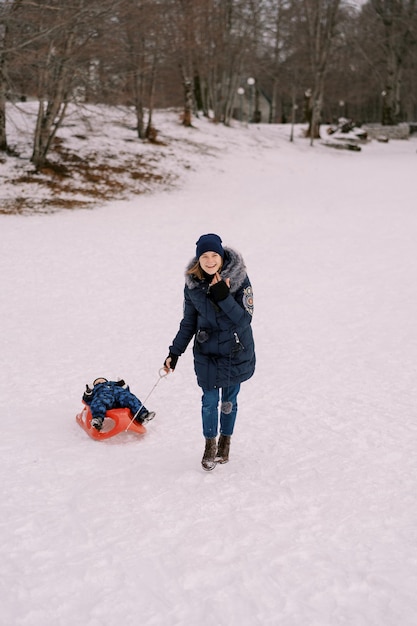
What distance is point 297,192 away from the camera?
20219 millimetres

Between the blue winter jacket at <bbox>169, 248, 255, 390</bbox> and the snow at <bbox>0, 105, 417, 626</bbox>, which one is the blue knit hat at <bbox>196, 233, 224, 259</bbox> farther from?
the snow at <bbox>0, 105, 417, 626</bbox>

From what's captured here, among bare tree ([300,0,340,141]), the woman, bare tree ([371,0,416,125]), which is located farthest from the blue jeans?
bare tree ([371,0,416,125])

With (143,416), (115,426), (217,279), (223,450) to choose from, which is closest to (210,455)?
(223,450)

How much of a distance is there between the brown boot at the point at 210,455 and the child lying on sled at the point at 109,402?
880mm

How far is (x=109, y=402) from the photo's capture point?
4934 mm

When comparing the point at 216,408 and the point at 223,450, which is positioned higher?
the point at 216,408

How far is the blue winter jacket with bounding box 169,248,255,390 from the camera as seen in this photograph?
3697 millimetres

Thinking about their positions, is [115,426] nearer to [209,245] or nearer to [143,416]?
[143,416]

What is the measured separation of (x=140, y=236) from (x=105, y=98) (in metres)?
7.08

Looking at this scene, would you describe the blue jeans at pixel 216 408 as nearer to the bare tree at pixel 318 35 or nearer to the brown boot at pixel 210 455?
the brown boot at pixel 210 455

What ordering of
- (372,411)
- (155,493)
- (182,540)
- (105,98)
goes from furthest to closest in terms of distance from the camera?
1. (105,98)
2. (372,411)
3. (155,493)
4. (182,540)

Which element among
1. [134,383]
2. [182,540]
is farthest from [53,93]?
[182,540]

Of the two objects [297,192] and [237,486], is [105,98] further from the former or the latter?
[237,486]

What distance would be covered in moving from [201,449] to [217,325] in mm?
1502
